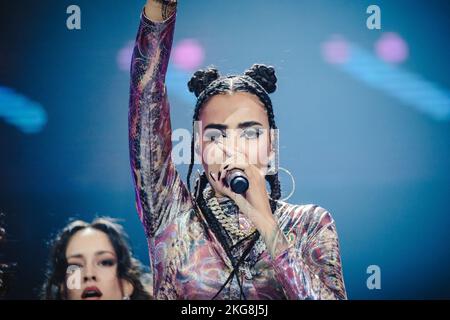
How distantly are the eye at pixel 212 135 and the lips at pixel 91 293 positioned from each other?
72 cm

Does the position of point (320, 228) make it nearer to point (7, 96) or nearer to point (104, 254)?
Result: point (104, 254)

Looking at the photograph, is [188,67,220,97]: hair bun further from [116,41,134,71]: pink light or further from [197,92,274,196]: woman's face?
[116,41,134,71]: pink light

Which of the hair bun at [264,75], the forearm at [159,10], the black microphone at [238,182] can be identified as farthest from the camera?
the hair bun at [264,75]

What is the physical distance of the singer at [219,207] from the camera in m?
1.98

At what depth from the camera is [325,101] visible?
222cm

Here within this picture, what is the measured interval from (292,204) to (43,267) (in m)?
1.01

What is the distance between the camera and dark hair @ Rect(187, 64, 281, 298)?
6.86ft

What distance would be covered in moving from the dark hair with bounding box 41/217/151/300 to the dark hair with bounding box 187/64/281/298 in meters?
0.34

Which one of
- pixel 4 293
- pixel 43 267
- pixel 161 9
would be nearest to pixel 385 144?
pixel 161 9

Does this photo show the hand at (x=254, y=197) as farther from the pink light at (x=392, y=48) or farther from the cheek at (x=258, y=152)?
the pink light at (x=392, y=48)

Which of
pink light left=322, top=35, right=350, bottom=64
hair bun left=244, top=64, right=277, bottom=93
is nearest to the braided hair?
hair bun left=244, top=64, right=277, bottom=93

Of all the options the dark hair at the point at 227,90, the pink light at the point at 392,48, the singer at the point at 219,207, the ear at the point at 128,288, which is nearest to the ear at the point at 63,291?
the ear at the point at 128,288

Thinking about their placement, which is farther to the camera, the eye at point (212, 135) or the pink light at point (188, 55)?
the pink light at point (188, 55)

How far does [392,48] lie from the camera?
2.24 metres
